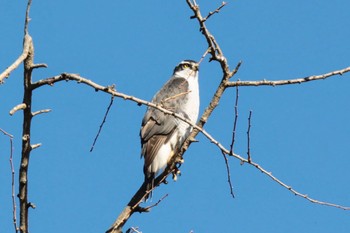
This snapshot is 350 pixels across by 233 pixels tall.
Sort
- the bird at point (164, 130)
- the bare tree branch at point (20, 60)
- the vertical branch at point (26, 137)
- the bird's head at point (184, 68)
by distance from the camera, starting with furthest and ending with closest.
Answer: the bird's head at point (184, 68) < the bird at point (164, 130) < the vertical branch at point (26, 137) < the bare tree branch at point (20, 60)

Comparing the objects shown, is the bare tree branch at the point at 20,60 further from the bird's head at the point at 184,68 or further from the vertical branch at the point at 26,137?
the bird's head at the point at 184,68

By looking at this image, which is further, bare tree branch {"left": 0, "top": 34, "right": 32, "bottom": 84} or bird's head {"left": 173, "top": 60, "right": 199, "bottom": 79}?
bird's head {"left": 173, "top": 60, "right": 199, "bottom": 79}

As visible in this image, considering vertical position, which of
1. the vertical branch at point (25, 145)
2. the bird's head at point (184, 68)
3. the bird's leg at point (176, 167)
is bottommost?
the vertical branch at point (25, 145)


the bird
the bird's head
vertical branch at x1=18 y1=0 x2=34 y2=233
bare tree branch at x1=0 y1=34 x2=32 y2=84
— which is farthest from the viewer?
the bird's head

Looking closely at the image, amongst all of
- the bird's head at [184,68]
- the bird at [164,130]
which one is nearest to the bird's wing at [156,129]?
the bird at [164,130]

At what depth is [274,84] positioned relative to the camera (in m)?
4.30

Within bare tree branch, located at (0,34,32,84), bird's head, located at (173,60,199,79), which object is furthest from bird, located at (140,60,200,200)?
bare tree branch, located at (0,34,32,84)

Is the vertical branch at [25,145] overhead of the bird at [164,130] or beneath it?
beneath

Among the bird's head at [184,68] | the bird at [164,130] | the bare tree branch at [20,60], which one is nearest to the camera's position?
the bare tree branch at [20,60]

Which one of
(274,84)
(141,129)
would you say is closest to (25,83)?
(274,84)

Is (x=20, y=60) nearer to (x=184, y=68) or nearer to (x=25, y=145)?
(x=25, y=145)

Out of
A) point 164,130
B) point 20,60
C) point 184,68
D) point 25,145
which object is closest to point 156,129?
point 164,130

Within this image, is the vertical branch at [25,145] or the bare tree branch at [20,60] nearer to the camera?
the bare tree branch at [20,60]

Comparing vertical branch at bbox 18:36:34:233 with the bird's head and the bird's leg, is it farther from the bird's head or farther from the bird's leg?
the bird's head
